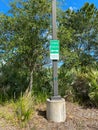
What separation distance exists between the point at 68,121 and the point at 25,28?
10.1 feet

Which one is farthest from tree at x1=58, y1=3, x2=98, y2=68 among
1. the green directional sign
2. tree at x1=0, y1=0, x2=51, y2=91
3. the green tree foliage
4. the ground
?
the green directional sign

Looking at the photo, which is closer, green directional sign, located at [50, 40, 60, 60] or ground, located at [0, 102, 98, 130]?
ground, located at [0, 102, 98, 130]

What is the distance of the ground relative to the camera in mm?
6301

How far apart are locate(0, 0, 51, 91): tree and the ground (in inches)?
72.0

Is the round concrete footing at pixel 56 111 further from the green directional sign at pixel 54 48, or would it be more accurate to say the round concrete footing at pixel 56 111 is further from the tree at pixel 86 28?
the tree at pixel 86 28

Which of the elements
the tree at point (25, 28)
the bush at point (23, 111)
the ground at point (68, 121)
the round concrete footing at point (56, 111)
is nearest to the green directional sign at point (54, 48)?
the tree at point (25, 28)

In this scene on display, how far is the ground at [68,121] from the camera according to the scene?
20.7ft

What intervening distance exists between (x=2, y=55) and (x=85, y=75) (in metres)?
3.11

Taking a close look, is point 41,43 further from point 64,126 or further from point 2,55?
point 64,126

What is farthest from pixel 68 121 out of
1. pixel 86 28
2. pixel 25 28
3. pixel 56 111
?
pixel 86 28

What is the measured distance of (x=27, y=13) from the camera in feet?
24.9

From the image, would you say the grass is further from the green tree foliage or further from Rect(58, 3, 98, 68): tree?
Rect(58, 3, 98, 68): tree

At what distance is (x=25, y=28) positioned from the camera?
7.56 metres

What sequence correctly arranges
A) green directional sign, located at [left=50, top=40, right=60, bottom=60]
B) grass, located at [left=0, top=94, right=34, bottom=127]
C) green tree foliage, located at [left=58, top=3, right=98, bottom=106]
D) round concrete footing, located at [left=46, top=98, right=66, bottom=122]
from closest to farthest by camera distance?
1. grass, located at [left=0, top=94, right=34, bottom=127]
2. round concrete footing, located at [left=46, top=98, right=66, bottom=122]
3. green directional sign, located at [left=50, top=40, right=60, bottom=60]
4. green tree foliage, located at [left=58, top=3, right=98, bottom=106]
